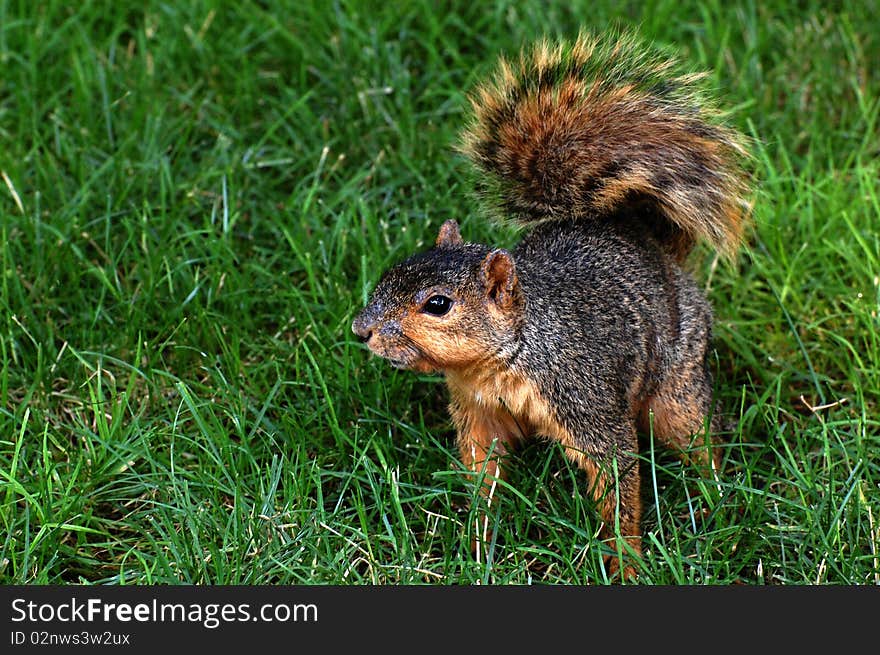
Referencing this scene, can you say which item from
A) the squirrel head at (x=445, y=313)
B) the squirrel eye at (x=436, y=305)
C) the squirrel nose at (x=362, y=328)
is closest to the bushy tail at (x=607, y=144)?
the squirrel head at (x=445, y=313)

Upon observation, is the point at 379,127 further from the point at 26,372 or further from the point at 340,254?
the point at 26,372

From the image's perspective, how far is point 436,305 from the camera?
253 cm

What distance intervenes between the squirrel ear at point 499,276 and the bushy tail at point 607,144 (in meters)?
0.48

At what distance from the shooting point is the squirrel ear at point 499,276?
101 inches

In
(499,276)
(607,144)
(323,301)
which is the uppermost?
(607,144)

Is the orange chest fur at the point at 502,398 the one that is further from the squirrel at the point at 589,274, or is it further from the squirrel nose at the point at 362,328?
the squirrel nose at the point at 362,328

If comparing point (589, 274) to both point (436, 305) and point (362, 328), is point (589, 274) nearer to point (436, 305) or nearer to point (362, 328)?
point (436, 305)

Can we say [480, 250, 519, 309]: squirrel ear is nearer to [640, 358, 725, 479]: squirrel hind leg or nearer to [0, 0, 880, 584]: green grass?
[0, 0, 880, 584]: green grass

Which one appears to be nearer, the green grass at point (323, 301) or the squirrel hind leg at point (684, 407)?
the green grass at point (323, 301)

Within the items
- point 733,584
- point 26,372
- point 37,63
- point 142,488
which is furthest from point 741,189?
point 37,63

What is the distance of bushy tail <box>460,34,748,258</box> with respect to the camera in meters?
2.95

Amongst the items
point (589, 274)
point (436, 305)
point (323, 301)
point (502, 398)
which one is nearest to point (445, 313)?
point (436, 305)

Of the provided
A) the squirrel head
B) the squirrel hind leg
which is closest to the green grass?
the squirrel hind leg

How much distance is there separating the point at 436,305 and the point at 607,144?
26.9 inches
